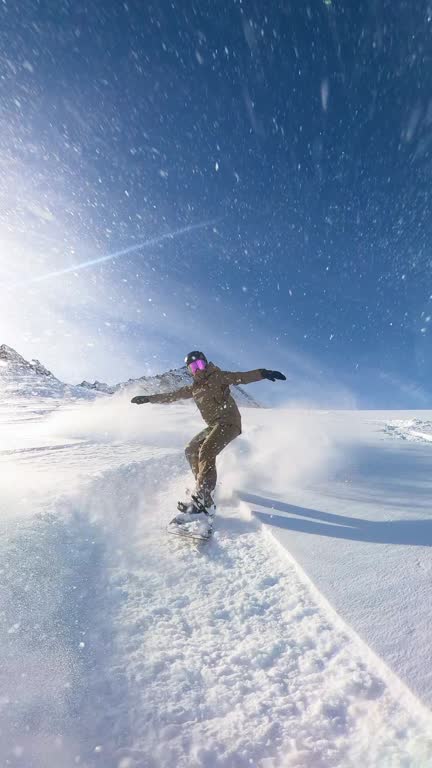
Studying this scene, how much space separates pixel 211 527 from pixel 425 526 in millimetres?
2153

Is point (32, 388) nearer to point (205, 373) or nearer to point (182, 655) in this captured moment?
point (205, 373)

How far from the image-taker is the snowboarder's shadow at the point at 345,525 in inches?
133

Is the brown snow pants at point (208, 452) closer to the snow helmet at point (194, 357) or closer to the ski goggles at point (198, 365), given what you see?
the ski goggles at point (198, 365)

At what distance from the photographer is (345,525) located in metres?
3.84

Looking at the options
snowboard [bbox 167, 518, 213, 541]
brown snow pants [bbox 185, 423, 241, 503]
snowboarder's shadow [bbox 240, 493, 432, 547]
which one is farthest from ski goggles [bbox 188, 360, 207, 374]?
snowboard [bbox 167, 518, 213, 541]

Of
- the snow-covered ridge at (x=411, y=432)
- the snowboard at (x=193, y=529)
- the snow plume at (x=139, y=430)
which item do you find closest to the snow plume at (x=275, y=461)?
the snowboard at (x=193, y=529)

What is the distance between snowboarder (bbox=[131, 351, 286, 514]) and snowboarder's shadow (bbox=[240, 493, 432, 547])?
3.09 feet

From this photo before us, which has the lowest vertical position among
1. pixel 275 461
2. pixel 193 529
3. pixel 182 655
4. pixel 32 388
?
pixel 182 655

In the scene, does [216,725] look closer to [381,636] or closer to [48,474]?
[381,636]

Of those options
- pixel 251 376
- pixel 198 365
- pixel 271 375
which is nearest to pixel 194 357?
pixel 198 365

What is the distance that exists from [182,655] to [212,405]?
3487 millimetres

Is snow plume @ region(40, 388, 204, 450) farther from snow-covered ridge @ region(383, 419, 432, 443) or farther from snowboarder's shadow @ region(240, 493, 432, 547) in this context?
snow-covered ridge @ region(383, 419, 432, 443)

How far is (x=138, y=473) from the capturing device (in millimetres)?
6410

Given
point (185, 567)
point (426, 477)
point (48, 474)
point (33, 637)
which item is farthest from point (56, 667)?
point (426, 477)
